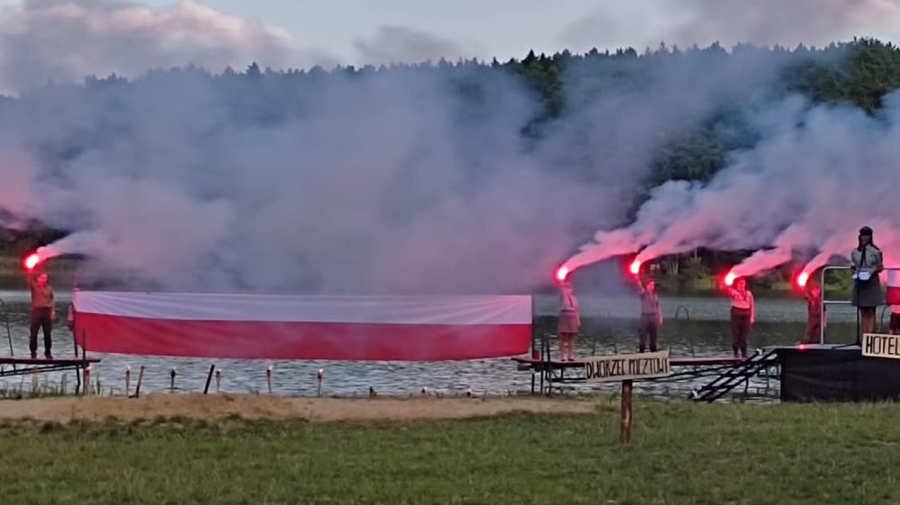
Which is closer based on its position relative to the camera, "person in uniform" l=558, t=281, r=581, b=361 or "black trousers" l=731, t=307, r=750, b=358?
"person in uniform" l=558, t=281, r=581, b=361

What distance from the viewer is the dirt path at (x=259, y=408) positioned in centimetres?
1636

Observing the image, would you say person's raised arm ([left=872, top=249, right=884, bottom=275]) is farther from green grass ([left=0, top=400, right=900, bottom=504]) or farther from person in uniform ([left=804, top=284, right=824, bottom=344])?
green grass ([left=0, top=400, right=900, bottom=504])

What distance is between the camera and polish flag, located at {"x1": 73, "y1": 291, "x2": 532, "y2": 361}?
22.2 meters

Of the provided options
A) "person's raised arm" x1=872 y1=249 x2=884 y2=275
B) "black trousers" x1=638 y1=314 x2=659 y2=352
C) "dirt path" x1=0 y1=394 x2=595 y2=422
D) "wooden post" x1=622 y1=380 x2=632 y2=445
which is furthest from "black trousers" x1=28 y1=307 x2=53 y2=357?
"person's raised arm" x1=872 y1=249 x2=884 y2=275

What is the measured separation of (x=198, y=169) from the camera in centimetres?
2486

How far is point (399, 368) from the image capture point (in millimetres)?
32062

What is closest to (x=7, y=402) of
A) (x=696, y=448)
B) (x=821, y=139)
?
(x=696, y=448)

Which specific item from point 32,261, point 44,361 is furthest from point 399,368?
point 32,261

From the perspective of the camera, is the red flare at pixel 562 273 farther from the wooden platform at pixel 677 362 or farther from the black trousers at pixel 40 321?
the black trousers at pixel 40 321

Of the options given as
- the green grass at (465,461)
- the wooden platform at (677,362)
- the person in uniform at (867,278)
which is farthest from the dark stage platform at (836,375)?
the green grass at (465,461)

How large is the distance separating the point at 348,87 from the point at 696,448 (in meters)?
14.8

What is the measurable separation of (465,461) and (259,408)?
6.03 m

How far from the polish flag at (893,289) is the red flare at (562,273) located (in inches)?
255

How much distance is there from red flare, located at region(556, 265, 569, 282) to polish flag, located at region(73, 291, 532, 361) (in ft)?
8.15
